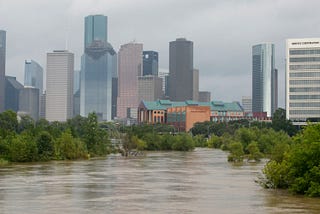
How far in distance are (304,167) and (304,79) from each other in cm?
14025

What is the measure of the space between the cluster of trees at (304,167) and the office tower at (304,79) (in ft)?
449

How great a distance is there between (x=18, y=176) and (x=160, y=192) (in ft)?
72.3

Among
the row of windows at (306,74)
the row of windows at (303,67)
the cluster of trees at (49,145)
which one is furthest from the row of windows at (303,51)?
the cluster of trees at (49,145)

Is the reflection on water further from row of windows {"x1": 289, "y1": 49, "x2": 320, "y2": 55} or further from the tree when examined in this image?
row of windows {"x1": 289, "y1": 49, "x2": 320, "y2": 55}

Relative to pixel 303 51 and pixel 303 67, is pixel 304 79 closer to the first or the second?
pixel 303 67

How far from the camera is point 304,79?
183875mm

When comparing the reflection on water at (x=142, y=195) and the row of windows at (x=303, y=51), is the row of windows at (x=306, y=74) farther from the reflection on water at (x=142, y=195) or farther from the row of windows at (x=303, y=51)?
the reflection on water at (x=142, y=195)

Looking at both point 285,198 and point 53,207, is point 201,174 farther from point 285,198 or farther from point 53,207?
point 53,207

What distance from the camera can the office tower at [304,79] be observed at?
183m

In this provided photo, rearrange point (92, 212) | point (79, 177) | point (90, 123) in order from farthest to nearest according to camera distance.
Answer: point (90, 123) → point (79, 177) → point (92, 212)

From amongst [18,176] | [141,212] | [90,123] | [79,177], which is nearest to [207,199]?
[141,212]

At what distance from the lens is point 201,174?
71188 millimetres

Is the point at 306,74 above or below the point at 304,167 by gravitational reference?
above

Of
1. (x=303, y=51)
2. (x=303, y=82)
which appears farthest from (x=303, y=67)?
(x=303, y=51)
